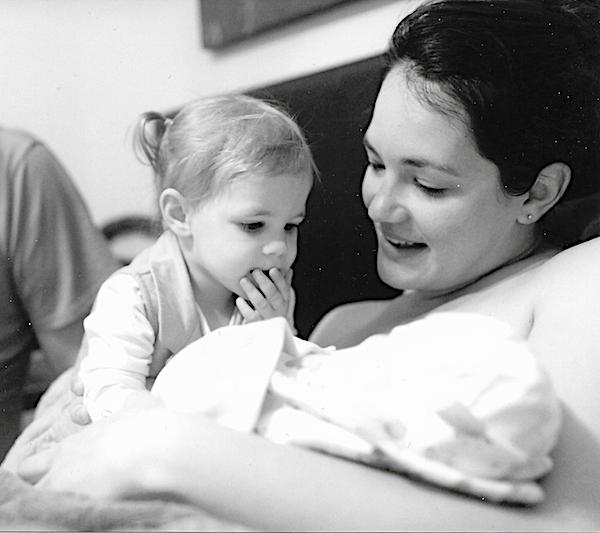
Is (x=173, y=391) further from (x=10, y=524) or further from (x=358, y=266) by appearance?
(x=358, y=266)

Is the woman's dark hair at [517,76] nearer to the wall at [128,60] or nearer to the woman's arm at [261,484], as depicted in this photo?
the wall at [128,60]

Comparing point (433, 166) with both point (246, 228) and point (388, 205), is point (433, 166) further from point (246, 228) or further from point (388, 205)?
point (246, 228)

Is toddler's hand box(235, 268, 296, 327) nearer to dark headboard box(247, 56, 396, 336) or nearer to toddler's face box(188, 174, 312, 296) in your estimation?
toddler's face box(188, 174, 312, 296)

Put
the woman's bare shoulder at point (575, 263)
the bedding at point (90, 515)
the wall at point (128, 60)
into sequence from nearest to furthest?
the bedding at point (90, 515) → the woman's bare shoulder at point (575, 263) → the wall at point (128, 60)

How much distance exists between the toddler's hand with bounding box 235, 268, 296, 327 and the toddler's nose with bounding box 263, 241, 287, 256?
0.08ft

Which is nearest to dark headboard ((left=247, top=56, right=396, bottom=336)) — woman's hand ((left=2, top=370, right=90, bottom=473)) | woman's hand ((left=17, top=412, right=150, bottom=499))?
woman's hand ((left=2, top=370, right=90, bottom=473))

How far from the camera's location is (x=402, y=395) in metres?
0.61

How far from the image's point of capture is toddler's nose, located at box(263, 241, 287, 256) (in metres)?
0.87

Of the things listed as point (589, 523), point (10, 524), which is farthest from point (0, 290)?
point (589, 523)

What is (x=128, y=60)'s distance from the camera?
100cm

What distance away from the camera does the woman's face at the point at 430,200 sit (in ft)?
2.74

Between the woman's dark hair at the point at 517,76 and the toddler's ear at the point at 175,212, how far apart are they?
1.03 ft

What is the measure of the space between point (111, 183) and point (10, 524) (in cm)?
57

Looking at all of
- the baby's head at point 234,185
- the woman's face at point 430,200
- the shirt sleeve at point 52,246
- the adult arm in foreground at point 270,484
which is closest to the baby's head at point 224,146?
the baby's head at point 234,185
